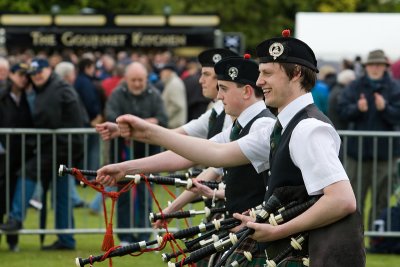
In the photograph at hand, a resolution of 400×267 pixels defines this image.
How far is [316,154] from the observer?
17.8 ft

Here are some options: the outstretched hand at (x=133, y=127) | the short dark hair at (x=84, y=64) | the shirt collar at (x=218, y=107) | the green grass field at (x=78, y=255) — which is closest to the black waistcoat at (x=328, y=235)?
the outstretched hand at (x=133, y=127)

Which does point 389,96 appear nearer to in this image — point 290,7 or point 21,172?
point 21,172

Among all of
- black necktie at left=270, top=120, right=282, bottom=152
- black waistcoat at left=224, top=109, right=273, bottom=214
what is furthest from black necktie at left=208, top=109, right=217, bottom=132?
black necktie at left=270, top=120, right=282, bottom=152

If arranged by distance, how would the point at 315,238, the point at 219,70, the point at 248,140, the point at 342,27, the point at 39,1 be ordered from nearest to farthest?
the point at 315,238, the point at 248,140, the point at 219,70, the point at 342,27, the point at 39,1

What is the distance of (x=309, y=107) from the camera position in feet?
18.7

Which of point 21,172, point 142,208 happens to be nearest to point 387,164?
point 142,208

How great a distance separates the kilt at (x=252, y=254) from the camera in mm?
6068

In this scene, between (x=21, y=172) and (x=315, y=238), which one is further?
(x=21, y=172)

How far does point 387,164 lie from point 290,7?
4181cm

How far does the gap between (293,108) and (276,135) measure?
21 centimetres

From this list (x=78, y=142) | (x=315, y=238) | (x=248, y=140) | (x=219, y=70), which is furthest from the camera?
(x=78, y=142)

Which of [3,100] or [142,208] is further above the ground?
[3,100]

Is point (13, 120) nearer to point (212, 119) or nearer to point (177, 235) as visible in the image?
point (212, 119)

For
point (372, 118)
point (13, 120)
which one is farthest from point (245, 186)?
point (372, 118)
